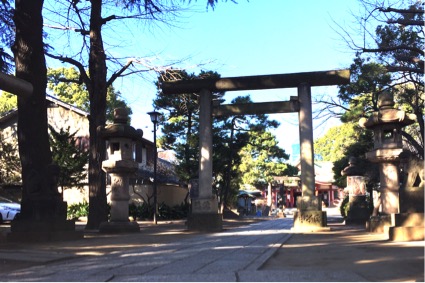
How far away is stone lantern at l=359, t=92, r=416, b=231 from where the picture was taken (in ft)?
41.5

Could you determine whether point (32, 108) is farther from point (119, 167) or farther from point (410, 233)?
point (410, 233)

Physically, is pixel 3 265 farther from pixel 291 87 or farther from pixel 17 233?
pixel 291 87

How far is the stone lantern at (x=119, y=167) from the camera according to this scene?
47.5 ft

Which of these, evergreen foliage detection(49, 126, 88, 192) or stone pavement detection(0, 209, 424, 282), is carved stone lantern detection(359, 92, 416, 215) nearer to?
stone pavement detection(0, 209, 424, 282)

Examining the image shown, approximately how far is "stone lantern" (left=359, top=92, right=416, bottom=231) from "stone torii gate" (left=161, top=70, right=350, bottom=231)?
6.80 ft

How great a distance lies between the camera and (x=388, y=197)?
41.9 ft

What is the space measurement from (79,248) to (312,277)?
20.1 feet

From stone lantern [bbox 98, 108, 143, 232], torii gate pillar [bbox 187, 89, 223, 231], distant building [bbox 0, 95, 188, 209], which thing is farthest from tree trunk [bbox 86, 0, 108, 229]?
distant building [bbox 0, 95, 188, 209]

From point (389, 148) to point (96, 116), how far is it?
1062cm

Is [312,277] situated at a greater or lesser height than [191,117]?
lesser

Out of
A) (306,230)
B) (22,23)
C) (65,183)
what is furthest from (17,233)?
(65,183)

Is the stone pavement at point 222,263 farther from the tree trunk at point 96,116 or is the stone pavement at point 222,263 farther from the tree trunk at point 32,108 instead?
the tree trunk at point 96,116

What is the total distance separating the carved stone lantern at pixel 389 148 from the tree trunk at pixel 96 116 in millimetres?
9793

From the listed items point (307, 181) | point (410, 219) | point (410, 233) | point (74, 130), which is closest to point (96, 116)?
point (307, 181)
